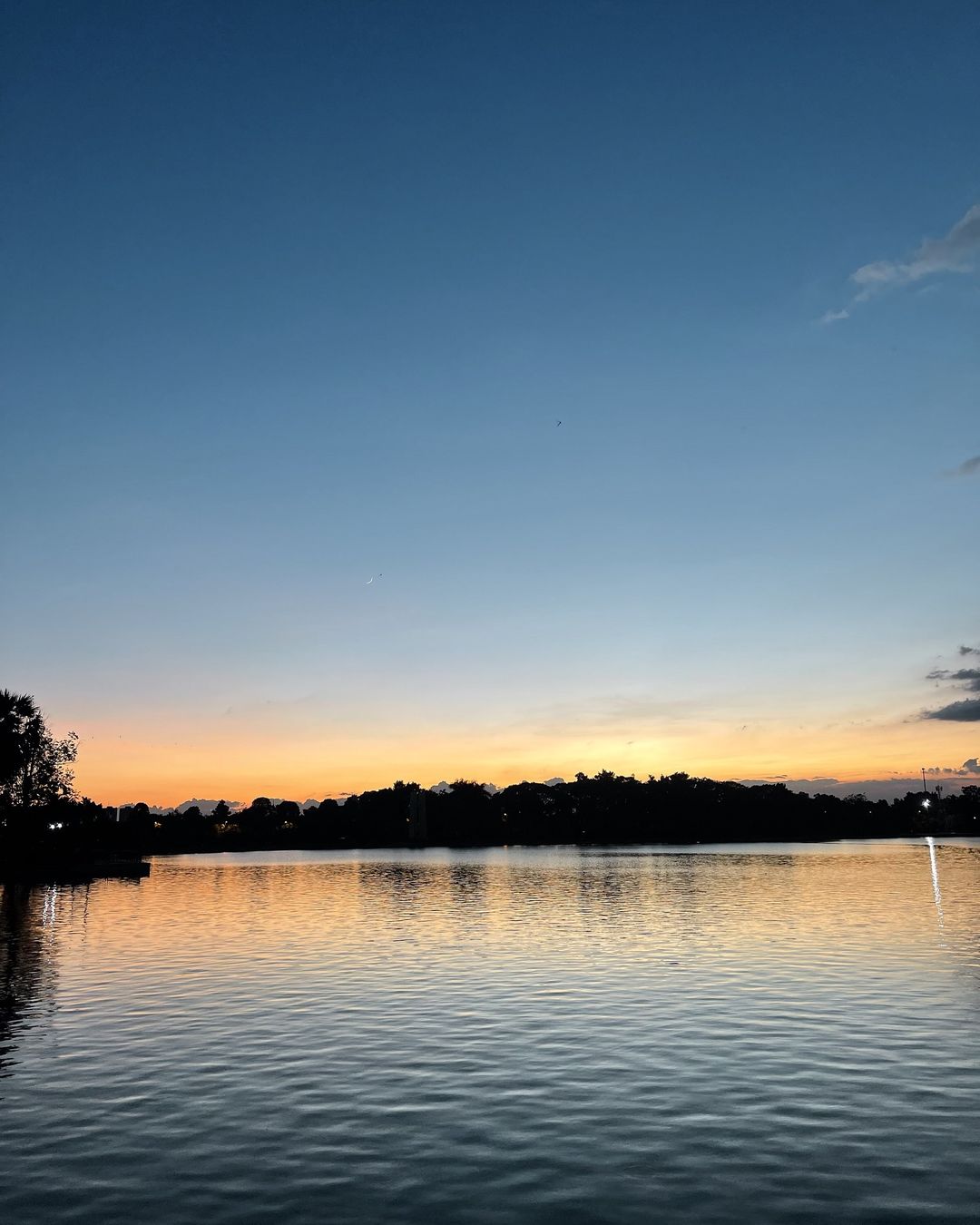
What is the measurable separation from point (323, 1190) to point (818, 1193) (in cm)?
777

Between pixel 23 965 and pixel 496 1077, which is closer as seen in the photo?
pixel 496 1077

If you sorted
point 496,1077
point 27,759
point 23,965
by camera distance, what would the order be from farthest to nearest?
point 27,759 → point 23,965 → point 496,1077

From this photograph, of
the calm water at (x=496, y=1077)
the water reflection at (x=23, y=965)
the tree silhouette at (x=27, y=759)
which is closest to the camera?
the calm water at (x=496, y=1077)

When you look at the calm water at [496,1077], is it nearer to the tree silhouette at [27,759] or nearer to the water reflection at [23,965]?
the water reflection at [23,965]

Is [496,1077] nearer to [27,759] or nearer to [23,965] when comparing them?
[23,965]

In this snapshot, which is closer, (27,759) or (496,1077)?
(496,1077)

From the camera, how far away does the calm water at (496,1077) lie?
15336 mm

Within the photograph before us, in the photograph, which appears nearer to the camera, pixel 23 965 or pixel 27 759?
pixel 23 965

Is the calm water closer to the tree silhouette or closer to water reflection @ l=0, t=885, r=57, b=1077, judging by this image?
water reflection @ l=0, t=885, r=57, b=1077

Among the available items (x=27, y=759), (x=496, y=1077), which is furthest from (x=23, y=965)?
(x=27, y=759)

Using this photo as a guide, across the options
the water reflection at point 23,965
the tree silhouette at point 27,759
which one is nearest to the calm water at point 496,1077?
the water reflection at point 23,965

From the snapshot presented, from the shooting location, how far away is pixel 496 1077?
75.6 ft

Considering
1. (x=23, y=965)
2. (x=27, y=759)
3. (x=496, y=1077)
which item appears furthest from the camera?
(x=27, y=759)

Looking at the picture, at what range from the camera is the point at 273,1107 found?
67.7 ft
